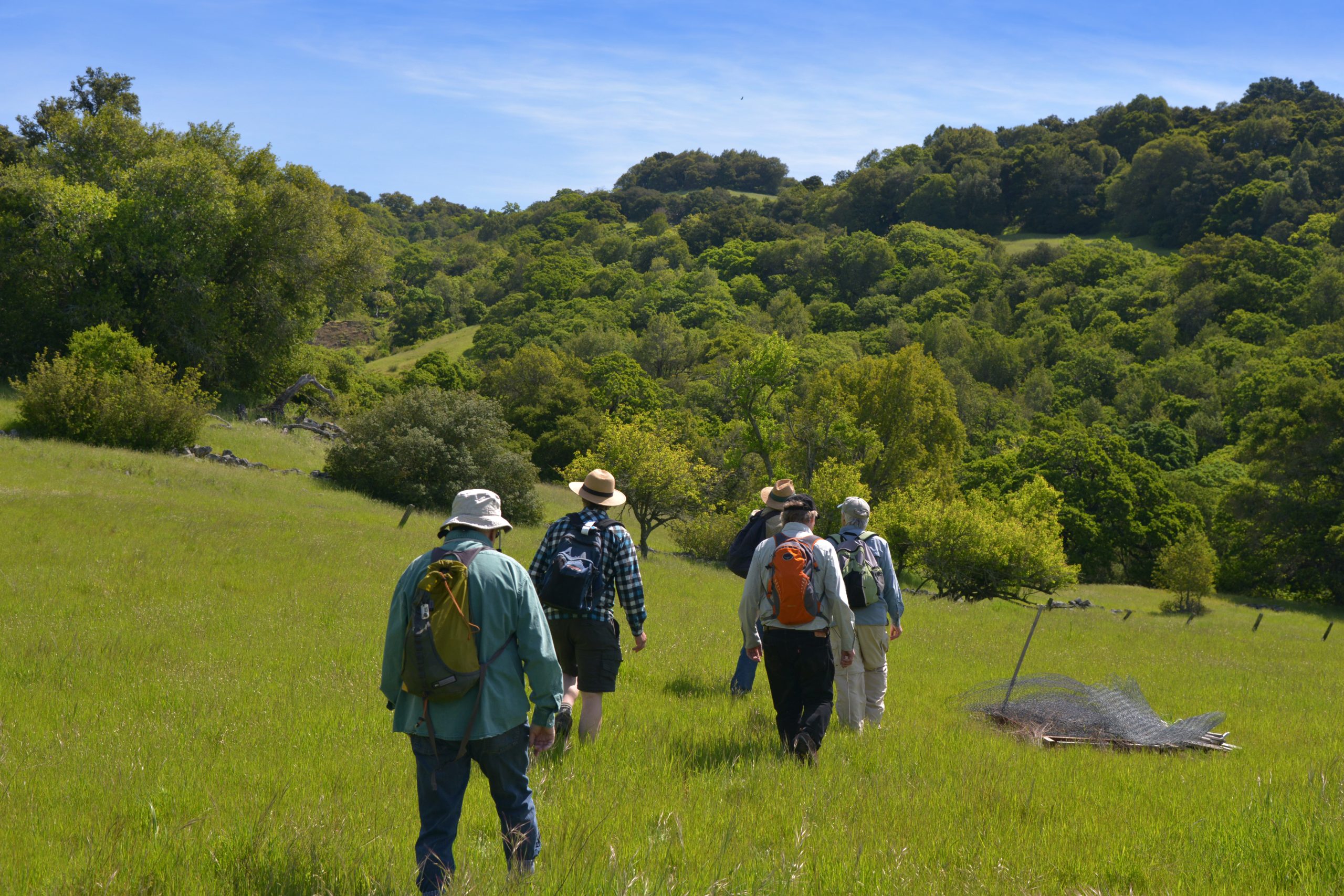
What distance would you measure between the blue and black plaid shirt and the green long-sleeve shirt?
7.02 feet

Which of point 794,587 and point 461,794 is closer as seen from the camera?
point 461,794

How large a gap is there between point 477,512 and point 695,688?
5471 mm

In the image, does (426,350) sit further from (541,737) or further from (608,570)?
(541,737)

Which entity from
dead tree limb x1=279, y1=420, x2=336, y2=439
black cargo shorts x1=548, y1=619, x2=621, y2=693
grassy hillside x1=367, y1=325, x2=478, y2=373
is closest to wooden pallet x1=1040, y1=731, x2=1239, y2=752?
black cargo shorts x1=548, y1=619, x2=621, y2=693

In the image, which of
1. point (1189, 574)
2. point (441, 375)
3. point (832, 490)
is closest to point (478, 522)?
point (832, 490)

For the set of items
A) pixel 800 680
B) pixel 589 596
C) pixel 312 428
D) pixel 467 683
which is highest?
pixel 467 683

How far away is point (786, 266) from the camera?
129m

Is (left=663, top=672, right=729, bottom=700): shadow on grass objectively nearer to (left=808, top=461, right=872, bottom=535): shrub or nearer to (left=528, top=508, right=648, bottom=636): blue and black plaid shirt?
(left=528, top=508, right=648, bottom=636): blue and black plaid shirt

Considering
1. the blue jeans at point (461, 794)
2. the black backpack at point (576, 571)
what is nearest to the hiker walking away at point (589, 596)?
the black backpack at point (576, 571)

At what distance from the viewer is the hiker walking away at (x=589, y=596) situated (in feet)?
20.0

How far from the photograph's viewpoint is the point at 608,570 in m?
6.37

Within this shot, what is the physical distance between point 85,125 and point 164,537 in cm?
3420

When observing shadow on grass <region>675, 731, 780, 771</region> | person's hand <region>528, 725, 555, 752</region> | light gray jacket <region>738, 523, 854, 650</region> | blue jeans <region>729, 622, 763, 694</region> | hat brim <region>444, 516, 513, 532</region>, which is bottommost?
blue jeans <region>729, 622, 763, 694</region>

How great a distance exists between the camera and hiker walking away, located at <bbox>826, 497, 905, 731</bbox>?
7406 mm
